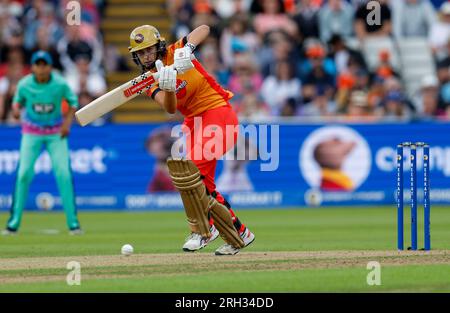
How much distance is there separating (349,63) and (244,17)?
6.92ft

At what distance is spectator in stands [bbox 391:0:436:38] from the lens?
71.9 feet

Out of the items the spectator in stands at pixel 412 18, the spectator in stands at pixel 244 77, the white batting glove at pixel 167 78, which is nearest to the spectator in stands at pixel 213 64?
the spectator in stands at pixel 244 77

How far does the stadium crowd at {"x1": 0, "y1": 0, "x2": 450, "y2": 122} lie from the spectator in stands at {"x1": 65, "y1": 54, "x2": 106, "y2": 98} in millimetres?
18

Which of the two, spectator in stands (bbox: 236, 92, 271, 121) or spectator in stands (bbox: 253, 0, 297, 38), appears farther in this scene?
spectator in stands (bbox: 253, 0, 297, 38)

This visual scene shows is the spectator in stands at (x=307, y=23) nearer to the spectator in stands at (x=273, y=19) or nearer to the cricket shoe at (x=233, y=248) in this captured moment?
the spectator in stands at (x=273, y=19)

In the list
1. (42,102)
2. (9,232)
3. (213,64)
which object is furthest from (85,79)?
(9,232)

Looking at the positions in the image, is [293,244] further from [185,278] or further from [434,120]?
[434,120]

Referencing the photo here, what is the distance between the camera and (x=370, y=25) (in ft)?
70.0

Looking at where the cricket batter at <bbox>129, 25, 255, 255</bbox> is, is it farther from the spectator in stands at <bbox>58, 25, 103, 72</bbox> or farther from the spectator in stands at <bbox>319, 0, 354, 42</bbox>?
the spectator in stands at <bbox>319, 0, 354, 42</bbox>

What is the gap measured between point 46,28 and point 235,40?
3.42 meters

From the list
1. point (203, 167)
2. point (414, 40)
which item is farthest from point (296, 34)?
point (203, 167)

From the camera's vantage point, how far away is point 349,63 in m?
21.0

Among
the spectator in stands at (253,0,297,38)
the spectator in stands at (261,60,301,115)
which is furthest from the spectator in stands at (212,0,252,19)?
the spectator in stands at (261,60,301,115)

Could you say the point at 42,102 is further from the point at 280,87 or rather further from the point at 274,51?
the point at 274,51
